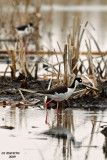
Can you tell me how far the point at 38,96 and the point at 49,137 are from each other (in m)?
2.67

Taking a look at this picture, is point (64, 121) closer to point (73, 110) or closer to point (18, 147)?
point (73, 110)

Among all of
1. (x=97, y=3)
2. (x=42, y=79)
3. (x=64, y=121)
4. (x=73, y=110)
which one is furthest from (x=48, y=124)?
(x=97, y=3)

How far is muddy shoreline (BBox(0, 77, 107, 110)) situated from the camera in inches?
335

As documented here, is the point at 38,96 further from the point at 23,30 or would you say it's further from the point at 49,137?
the point at 23,30

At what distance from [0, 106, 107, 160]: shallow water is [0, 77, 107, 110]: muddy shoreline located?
A: 0.38 meters

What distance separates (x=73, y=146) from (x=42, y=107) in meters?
2.44

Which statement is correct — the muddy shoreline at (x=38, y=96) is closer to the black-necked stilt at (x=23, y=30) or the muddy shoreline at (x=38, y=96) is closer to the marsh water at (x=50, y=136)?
the marsh water at (x=50, y=136)

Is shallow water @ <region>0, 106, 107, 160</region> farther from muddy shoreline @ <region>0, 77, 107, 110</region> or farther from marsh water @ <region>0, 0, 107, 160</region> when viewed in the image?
muddy shoreline @ <region>0, 77, 107, 110</region>

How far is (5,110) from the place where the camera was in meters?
8.12

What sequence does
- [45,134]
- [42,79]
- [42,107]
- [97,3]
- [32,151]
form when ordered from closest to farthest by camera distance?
[32,151]
[45,134]
[42,107]
[42,79]
[97,3]

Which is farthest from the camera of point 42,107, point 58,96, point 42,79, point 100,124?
point 42,79

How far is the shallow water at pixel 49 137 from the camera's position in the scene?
5.70 m

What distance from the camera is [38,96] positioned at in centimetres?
907

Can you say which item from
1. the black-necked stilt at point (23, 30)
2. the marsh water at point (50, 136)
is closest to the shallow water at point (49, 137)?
the marsh water at point (50, 136)
